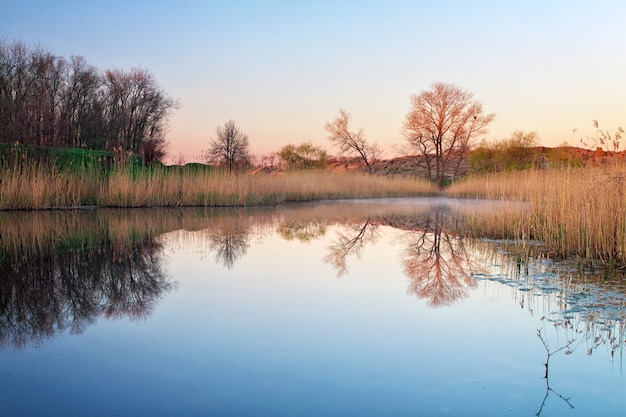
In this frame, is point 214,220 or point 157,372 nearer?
point 157,372

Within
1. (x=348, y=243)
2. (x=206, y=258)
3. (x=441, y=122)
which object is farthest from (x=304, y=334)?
(x=441, y=122)

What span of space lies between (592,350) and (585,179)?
11.7 feet

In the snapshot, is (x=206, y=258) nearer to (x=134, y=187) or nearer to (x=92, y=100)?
(x=134, y=187)

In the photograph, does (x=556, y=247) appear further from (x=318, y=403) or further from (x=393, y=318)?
(x=318, y=403)

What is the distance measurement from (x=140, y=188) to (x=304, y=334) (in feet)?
30.5

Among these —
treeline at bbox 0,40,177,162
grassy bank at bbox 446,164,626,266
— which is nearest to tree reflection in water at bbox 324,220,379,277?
grassy bank at bbox 446,164,626,266

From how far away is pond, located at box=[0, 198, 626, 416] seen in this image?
1.63 meters

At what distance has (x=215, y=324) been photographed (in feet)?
8.14

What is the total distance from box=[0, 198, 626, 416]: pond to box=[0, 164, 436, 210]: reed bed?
5.02m

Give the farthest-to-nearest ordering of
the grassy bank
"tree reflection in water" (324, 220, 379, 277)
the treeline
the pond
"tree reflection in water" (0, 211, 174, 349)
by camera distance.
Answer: the treeline < "tree reflection in water" (324, 220, 379, 277) < the grassy bank < "tree reflection in water" (0, 211, 174, 349) < the pond

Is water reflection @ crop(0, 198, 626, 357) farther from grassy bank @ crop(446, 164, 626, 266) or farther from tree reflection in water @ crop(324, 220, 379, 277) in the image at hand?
grassy bank @ crop(446, 164, 626, 266)

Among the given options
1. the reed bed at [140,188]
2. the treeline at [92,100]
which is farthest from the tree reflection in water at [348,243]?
the treeline at [92,100]

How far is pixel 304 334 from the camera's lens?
2.31 m

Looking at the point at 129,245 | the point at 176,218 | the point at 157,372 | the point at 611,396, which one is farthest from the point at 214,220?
the point at 611,396
